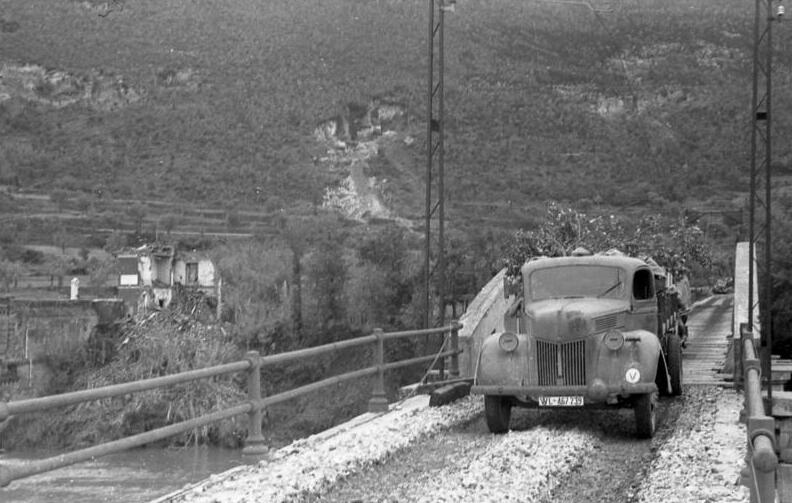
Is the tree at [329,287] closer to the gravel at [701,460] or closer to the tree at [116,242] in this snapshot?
the tree at [116,242]

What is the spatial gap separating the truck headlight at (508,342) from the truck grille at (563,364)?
1.06ft

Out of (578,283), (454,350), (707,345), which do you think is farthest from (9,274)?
(578,283)

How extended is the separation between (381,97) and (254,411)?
259 feet

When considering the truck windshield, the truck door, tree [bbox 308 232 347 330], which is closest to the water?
tree [bbox 308 232 347 330]

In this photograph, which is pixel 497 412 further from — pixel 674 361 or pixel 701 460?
pixel 674 361

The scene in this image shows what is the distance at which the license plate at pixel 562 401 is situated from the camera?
41.9ft

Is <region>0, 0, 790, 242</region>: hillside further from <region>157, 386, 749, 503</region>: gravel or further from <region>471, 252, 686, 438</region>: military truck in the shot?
<region>157, 386, 749, 503</region>: gravel

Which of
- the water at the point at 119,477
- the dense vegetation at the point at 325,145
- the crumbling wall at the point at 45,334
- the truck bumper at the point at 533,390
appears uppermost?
the dense vegetation at the point at 325,145

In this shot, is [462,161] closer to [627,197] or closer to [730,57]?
[627,197]

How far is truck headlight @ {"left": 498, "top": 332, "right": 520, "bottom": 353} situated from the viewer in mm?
13156

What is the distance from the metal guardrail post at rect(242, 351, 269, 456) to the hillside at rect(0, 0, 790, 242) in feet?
185

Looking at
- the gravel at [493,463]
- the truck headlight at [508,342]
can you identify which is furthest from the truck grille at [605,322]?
the gravel at [493,463]

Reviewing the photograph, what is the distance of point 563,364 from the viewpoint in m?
13.0

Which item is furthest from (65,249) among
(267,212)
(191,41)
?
(191,41)
